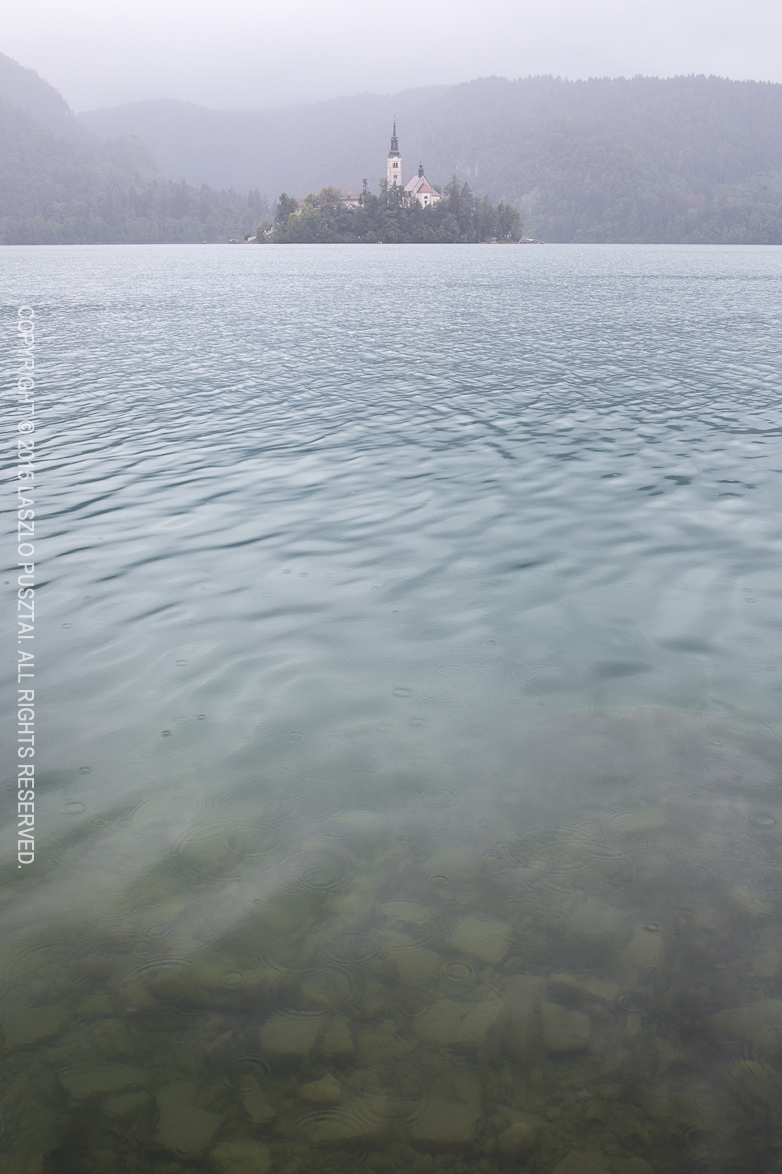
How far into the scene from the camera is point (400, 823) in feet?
19.4

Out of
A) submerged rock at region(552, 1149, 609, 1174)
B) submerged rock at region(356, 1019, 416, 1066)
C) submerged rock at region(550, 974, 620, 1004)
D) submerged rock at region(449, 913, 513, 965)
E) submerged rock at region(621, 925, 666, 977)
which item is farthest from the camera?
submerged rock at region(449, 913, 513, 965)

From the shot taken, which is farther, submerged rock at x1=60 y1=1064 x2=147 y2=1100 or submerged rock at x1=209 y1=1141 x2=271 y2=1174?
submerged rock at x1=60 y1=1064 x2=147 y2=1100

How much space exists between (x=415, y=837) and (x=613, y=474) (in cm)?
1126

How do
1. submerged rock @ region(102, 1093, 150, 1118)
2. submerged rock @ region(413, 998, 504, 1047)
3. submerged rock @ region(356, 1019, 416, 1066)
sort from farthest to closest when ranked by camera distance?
submerged rock @ region(413, 998, 504, 1047), submerged rock @ region(356, 1019, 416, 1066), submerged rock @ region(102, 1093, 150, 1118)

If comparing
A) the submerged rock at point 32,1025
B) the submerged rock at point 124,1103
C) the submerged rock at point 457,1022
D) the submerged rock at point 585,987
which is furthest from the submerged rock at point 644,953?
the submerged rock at point 32,1025

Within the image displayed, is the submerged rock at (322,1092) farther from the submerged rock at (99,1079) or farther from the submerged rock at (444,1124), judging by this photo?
the submerged rock at (99,1079)

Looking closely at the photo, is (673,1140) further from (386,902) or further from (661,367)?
(661,367)

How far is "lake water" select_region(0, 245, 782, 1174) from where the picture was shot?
389 cm

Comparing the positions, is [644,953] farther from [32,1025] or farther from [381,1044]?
[32,1025]

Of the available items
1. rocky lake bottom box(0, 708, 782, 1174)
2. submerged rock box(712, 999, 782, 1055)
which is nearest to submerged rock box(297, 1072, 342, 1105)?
rocky lake bottom box(0, 708, 782, 1174)

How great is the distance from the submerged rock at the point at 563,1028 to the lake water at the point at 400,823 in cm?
2

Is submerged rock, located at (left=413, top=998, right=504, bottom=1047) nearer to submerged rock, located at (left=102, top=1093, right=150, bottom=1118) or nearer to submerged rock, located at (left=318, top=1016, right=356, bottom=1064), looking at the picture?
submerged rock, located at (left=318, top=1016, right=356, bottom=1064)

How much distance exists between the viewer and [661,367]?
26141mm

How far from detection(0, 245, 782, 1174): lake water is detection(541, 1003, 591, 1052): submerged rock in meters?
0.02
